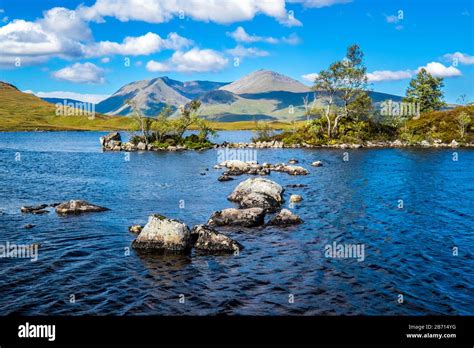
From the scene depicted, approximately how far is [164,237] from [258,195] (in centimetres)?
1645

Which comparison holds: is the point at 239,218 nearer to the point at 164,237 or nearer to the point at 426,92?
the point at 164,237

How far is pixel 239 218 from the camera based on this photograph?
35844mm

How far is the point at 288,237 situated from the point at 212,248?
21.6 ft

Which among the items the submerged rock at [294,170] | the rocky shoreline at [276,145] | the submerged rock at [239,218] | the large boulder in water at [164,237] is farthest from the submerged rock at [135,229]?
the rocky shoreline at [276,145]

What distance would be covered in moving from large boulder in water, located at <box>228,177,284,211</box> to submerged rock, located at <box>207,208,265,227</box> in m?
5.35

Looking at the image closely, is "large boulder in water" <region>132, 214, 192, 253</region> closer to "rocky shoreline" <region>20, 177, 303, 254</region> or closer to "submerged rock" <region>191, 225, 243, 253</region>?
"rocky shoreline" <region>20, 177, 303, 254</region>

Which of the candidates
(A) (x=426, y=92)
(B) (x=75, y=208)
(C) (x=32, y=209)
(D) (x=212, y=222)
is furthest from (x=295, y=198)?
(A) (x=426, y=92)

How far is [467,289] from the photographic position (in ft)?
72.1

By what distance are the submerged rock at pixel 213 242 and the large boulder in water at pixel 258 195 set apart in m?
12.8

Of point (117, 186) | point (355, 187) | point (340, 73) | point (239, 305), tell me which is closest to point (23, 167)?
point (117, 186)

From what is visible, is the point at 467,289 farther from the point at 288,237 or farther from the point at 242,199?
the point at 242,199

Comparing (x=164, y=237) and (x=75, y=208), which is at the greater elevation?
(x=75, y=208)

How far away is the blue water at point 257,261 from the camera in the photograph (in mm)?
20422

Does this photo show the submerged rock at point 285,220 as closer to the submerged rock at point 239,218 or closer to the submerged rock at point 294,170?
the submerged rock at point 239,218
